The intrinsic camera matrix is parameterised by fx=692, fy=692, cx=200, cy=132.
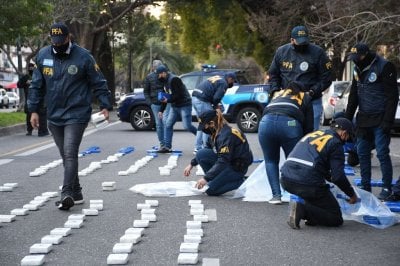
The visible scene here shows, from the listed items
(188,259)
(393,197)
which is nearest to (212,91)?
(393,197)

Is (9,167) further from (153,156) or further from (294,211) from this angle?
(294,211)

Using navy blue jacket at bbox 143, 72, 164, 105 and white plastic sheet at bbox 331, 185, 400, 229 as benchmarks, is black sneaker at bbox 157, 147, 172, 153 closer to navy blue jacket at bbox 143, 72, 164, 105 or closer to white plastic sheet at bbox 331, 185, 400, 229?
navy blue jacket at bbox 143, 72, 164, 105

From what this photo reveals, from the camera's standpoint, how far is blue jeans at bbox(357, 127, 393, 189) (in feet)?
25.8

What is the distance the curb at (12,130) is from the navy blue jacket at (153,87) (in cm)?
687

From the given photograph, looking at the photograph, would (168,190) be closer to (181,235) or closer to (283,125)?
(283,125)

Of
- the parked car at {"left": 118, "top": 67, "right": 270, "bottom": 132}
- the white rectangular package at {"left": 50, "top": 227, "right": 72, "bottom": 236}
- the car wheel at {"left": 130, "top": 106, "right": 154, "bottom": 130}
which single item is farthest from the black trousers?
the car wheel at {"left": 130, "top": 106, "right": 154, "bottom": 130}

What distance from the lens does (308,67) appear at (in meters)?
8.09

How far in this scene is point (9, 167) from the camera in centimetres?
1101

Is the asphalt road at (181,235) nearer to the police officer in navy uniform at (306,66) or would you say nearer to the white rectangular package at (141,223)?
the white rectangular package at (141,223)

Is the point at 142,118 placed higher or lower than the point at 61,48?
lower

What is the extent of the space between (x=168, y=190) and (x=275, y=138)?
1.57 metres

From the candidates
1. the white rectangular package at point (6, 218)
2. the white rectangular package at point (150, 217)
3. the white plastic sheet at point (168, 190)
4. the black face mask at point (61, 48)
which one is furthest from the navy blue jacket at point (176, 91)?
the white rectangular package at point (6, 218)

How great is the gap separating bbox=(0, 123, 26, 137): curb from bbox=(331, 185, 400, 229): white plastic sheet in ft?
45.4

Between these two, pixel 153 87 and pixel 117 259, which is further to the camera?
pixel 153 87
